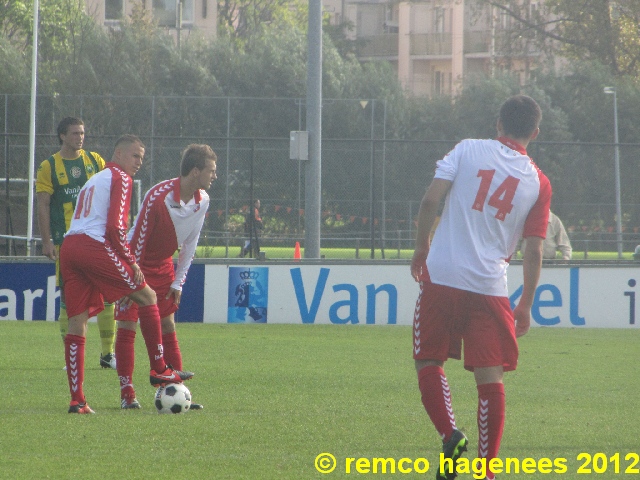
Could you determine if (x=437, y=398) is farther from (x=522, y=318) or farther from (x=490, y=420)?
(x=522, y=318)

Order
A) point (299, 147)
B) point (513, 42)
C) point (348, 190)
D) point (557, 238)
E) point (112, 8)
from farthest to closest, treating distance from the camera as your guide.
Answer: point (112, 8)
point (513, 42)
point (348, 190)
point (299, 147)
point (557, 238)

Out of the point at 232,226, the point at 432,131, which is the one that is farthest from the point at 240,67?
the point at 232,226

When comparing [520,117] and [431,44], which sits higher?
[431,44]

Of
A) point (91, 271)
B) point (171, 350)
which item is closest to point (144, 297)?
point (91, 271)

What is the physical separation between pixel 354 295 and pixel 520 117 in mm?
10299

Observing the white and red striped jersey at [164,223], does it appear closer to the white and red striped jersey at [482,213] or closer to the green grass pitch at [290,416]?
the green grass pitch at [290,416]

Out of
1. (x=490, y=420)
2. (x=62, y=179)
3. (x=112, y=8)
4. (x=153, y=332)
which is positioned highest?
(x=112, y=8)

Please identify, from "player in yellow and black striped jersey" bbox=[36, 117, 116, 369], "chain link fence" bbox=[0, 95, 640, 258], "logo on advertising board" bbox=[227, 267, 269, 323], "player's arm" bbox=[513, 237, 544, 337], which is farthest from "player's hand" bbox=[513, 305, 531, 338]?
"chain link fence" bbox=[0, 95, 640, 258]

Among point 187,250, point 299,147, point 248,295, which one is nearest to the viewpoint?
point 187,250

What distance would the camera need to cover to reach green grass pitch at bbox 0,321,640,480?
5727 millimetres

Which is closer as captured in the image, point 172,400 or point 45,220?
point 172,400

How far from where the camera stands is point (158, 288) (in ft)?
25.3

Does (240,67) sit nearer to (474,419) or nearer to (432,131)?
(432,131)

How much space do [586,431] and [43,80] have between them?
1358 inches
